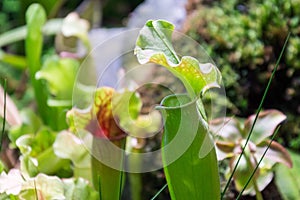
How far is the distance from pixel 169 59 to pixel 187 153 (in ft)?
0.31

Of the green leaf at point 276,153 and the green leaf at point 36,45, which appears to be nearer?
→ the green leaf at point 276,153

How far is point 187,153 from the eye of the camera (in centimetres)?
54

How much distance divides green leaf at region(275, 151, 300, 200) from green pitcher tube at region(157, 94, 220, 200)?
0.69 ft

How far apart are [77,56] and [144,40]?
1.43ft

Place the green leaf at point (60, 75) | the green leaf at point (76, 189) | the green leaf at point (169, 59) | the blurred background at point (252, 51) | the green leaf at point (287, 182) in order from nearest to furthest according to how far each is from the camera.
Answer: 1. the green leaf at point (169, 59)
2. the green leaf at point (76, 189)
3. the green leaf at point (287, 182)
4. the green leaf at point (60, 75)
5. the blurred background at point (252, 51)

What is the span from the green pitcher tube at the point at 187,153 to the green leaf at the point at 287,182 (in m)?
0.21

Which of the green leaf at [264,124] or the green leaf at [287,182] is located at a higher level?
the green leaf at [264,124]

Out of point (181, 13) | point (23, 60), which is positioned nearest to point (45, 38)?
point (23, 60)

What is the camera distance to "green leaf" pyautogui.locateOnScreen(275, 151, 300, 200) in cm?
73

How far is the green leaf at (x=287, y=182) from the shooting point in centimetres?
73

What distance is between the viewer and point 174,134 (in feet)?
1.76

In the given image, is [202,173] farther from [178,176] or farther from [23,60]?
[23,60]

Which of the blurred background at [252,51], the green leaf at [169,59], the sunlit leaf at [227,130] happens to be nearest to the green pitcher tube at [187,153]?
the green leaf at [169,59]

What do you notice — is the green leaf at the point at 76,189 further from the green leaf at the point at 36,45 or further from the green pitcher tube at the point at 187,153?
the green leaf at the point at 36,45
